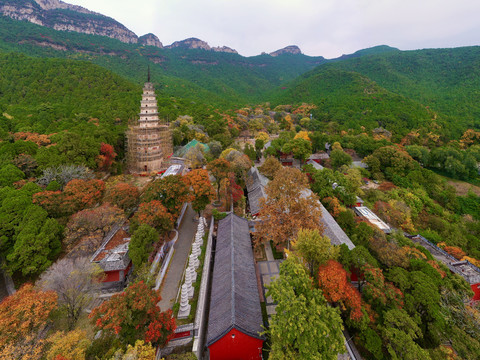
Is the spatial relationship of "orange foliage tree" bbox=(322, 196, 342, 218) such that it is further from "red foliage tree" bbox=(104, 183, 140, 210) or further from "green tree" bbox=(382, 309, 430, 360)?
"red foliage tree" bbox=(104, 183, 140, 210)

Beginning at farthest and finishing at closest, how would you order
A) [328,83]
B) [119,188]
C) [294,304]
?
[328,83], [119,188], [294,304]

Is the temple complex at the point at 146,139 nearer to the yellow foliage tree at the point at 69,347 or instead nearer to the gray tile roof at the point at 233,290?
the gray tile roof at the point at 233,290

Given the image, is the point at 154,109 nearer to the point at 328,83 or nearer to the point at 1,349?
the point at 1,349

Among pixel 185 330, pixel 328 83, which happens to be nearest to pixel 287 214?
pixel 185 330

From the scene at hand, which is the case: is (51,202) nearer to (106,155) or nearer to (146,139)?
(106,155)

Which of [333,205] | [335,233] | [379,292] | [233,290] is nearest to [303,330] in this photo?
[233,290]

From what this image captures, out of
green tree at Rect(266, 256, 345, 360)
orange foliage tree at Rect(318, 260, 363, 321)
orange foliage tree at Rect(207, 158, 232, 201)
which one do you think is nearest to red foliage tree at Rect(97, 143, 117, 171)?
orange foliage tree at Rect(207, 158, 232, 201)

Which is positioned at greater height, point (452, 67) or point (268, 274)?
point (452, 67)
